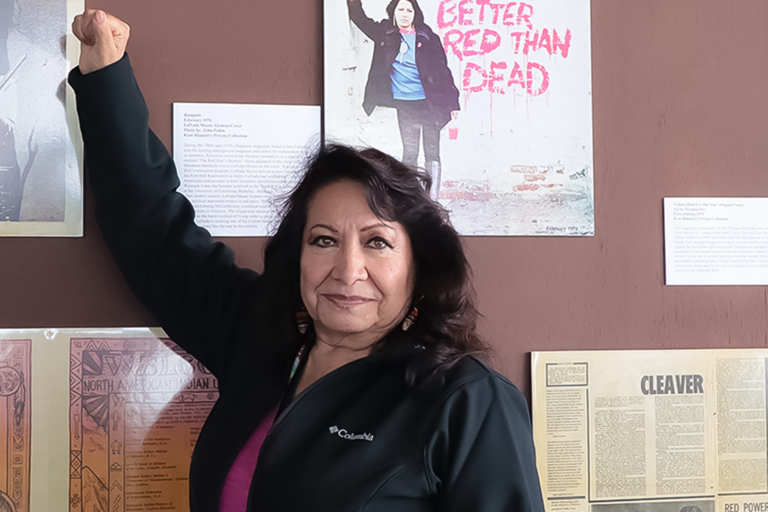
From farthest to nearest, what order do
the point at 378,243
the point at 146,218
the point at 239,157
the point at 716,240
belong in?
the point at 716,240, the point at 239,157, the point at 146,218, the point at 378,243

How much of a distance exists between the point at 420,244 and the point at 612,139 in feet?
1.69

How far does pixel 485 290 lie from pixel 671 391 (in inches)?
16.1

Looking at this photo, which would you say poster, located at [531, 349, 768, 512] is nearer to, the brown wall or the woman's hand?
the brown wall

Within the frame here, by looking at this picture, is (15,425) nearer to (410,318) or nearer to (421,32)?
(410,318)

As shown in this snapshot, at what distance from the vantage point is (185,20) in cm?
107

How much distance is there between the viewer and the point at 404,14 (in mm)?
1110

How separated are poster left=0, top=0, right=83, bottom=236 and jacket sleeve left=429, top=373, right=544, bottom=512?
725mm

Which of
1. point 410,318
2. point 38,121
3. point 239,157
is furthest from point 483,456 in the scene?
point 38,121

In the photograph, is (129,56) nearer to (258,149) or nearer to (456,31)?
(258,149)

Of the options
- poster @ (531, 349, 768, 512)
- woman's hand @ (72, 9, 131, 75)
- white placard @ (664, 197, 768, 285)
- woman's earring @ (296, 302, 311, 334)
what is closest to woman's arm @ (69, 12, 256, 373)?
woman's hand @ (72, 9, 131, 75)

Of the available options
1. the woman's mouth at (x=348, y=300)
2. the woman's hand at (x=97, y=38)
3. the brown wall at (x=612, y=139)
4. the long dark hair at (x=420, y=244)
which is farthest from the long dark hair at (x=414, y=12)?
the woman's mouth at (x=348, y=300)

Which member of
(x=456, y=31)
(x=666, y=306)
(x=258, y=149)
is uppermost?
(x=456, y=31)

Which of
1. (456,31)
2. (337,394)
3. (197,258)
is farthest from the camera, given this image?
(456,31)

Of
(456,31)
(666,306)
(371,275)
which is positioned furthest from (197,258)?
(666,306)
